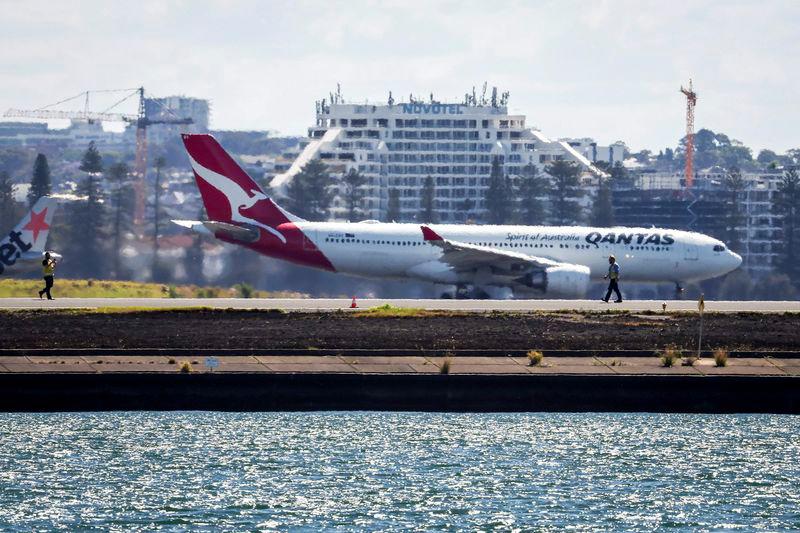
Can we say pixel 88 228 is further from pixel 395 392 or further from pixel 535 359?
pixel 395 392

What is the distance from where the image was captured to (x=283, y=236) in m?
70.1

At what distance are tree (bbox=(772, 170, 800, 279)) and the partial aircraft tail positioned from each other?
77460 millimetres

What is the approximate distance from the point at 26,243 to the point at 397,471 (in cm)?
4411

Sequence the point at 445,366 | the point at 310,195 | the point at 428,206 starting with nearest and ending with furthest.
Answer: the point at 445,366 < the point at 310,195 < the point at 428,206

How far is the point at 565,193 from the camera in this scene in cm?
16450

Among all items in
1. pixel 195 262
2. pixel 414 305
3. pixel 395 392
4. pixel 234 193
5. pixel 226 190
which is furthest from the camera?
pixel 195 262

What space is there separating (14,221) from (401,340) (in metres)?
91.4

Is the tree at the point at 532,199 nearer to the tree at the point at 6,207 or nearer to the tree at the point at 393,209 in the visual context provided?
the tree at the point at 393,209

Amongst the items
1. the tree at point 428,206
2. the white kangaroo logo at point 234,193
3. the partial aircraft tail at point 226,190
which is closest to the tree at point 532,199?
the tree at point 428,206

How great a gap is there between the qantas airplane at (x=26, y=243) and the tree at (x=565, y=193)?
286 ft

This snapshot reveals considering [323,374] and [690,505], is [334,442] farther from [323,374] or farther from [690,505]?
[690,505]

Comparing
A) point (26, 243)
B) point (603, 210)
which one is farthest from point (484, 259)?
point (603, 210)

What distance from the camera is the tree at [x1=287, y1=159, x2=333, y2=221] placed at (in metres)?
153

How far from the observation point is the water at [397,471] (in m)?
30.7
